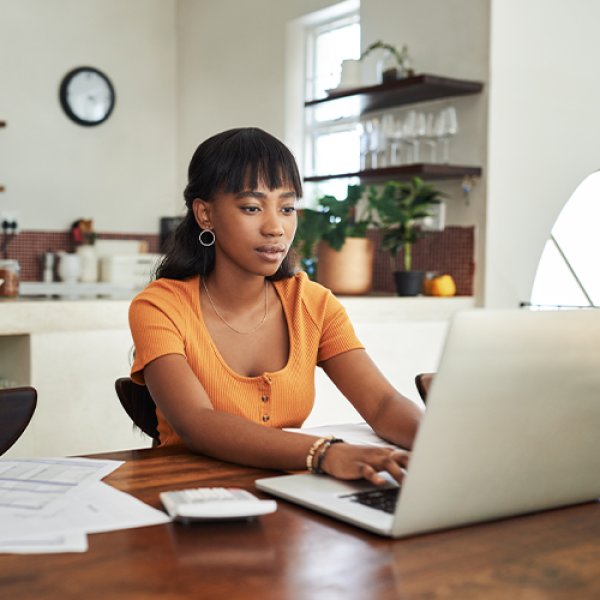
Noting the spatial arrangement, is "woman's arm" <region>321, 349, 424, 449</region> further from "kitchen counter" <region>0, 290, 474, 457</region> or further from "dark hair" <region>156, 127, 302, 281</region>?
"kitchen counter" <region>0, 290, 474, 457</region>

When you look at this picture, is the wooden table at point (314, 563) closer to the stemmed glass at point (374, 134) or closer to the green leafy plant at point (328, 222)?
the green leafy plant at point (328, 222)

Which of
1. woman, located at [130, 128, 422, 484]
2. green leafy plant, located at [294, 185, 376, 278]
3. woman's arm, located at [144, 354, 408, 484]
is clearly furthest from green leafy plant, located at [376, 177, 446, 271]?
woman's arm, located at [144, 354, 408, 484]

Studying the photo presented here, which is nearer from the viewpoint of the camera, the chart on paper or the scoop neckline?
the chart on paper

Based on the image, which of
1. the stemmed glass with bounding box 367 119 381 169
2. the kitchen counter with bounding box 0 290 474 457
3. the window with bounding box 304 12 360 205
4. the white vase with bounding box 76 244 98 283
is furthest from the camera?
the white vase with bounding box 76 244 98 283

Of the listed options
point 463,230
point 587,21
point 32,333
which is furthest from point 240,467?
point 587,21

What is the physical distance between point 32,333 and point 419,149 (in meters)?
2.05

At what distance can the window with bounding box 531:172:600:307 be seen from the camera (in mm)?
3537

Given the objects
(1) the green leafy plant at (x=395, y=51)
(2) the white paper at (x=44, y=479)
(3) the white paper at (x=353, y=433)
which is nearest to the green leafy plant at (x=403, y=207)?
(1) the green leafy plant at (x=395, y=51)

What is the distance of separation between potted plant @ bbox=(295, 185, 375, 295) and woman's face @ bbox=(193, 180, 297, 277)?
1.68 meters

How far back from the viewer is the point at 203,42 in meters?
5.77

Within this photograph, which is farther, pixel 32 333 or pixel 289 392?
pixel 32 333

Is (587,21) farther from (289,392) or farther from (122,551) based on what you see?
(122,551)

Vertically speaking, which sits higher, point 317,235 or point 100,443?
point 317,235

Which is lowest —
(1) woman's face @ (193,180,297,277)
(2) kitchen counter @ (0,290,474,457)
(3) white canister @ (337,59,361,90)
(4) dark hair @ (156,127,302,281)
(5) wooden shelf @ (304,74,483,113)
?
(2) kitchen counter @ (0,290,474,457)
